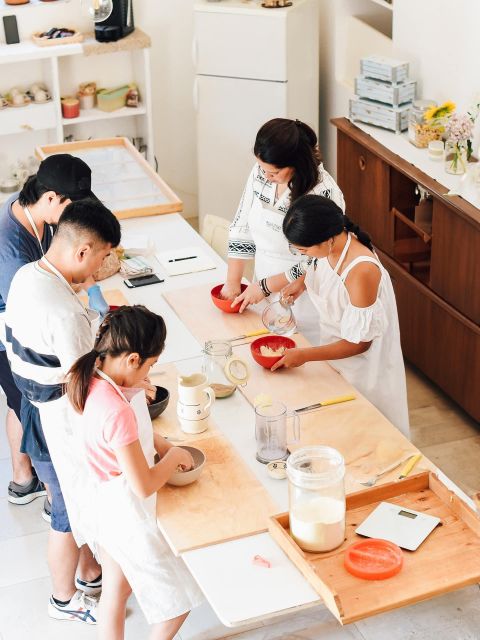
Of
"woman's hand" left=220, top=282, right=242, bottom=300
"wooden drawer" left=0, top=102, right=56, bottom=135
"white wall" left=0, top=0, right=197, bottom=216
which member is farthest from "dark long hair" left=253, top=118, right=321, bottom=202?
"white wall" left=0, top=0, right=197, bottom=216

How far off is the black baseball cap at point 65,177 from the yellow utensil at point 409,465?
1.37 m

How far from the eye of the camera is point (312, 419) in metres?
3.33

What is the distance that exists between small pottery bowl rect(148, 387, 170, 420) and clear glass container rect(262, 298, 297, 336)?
572 millimetres

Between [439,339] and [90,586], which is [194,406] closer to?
[90,586]

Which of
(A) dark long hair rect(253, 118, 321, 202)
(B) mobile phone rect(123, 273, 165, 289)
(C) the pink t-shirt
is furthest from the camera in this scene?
(B) mobile phone rect(123, 273, 165, 289)

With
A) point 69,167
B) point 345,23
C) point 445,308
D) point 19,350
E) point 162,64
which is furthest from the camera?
point 162,64

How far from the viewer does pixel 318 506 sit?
2666 millimetres

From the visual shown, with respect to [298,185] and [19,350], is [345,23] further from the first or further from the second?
[19,350]

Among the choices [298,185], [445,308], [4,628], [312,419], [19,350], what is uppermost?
[298,185]

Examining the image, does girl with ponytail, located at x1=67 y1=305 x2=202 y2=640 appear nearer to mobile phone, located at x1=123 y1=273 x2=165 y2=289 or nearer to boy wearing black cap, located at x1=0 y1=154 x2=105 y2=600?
boy wearing black cap, located at x1=0 y1=154 x2=105 y2=600

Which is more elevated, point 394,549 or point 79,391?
point 79,391

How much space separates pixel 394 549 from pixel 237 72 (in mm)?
4174

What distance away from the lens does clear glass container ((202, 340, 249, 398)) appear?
3477mm

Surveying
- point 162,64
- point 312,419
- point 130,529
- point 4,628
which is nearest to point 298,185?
point 312,419
